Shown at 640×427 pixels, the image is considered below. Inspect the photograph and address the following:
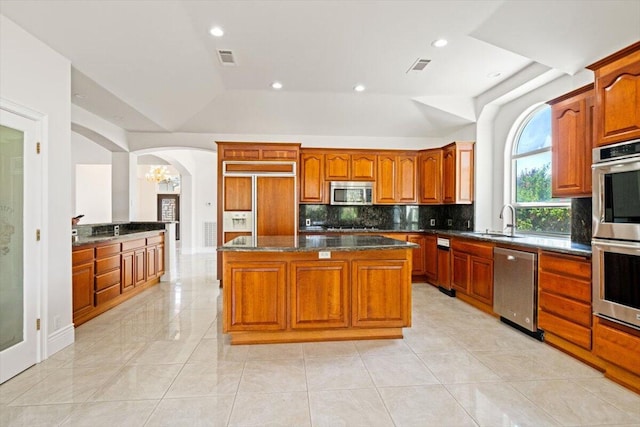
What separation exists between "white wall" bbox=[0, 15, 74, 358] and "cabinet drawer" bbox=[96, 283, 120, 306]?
82cm

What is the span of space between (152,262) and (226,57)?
3.36 meters

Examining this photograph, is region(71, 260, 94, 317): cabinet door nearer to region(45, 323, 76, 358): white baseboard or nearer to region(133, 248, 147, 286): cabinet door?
region(45, 323, 76, 358): white baseboard

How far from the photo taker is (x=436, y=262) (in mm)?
5148

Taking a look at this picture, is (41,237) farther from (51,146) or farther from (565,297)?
(565,297)

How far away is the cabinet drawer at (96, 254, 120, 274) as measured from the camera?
12.5 ft

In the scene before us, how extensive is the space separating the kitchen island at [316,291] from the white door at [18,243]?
1.46 meters

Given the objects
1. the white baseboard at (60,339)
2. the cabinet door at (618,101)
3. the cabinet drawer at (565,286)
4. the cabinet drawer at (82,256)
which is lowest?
the white baseboard at (60,339)

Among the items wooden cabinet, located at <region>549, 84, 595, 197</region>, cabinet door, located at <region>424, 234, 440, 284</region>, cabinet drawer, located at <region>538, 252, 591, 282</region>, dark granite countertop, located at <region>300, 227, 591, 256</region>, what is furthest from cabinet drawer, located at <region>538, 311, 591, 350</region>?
cabinet door, located at <region>424, 234, 440, 284</region>

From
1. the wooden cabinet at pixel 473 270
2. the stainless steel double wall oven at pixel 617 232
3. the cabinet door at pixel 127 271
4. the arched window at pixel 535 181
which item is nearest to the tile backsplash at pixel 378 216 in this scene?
the arched window at pixel 535 181

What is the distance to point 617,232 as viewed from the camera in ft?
7.63

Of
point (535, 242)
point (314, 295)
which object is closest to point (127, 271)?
point (314, 295)

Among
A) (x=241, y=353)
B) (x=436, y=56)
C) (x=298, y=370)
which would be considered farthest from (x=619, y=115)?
(x=241, y=353)

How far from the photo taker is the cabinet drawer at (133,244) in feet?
14.4

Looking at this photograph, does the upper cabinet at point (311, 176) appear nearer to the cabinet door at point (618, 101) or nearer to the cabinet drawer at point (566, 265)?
the cabinet drawer at point (566, 265)
